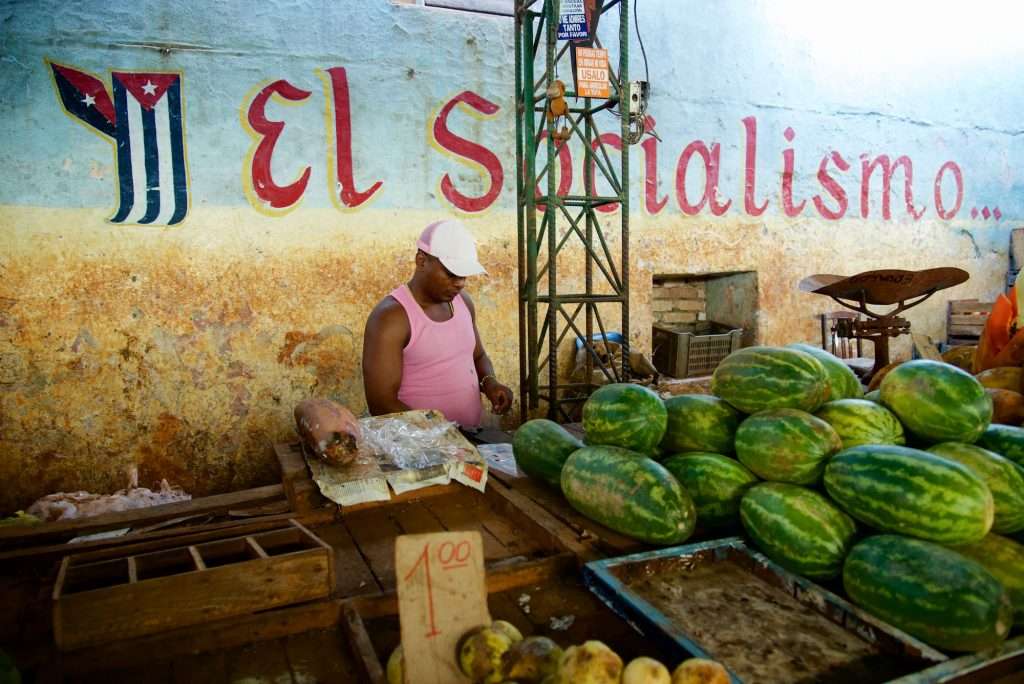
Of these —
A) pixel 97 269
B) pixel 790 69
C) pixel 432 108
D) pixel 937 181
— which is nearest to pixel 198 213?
pixel 97 269

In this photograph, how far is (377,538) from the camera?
1.88 m

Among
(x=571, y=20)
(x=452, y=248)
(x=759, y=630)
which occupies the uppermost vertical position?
(x=571, y=20)

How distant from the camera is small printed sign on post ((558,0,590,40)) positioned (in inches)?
189

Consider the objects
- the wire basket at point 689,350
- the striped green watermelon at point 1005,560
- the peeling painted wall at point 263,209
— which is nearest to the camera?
the striped green watermelon at point 1005,560

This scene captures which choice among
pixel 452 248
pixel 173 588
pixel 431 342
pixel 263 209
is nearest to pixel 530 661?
pixel 173 588

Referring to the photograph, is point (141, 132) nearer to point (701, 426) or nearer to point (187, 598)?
point (187, 598)

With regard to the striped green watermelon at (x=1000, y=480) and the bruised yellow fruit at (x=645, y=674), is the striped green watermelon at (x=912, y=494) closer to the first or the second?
the striped green watermelon at (x=1000, y=480)

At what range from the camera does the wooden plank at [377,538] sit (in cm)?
168

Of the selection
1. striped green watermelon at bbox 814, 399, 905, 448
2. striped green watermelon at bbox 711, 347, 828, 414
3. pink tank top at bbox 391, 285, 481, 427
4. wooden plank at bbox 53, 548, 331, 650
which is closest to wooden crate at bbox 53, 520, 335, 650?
wooden plank at bbox 53, 548, 331, 650

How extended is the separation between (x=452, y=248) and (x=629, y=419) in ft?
5.66

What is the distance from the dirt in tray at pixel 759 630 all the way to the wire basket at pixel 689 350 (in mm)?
5206

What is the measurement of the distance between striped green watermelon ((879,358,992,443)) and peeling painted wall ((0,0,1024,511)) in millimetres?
4374

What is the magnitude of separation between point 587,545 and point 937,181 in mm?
8435

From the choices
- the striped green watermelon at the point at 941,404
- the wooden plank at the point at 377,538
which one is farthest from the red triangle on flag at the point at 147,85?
the striped green watermelon at the point at 941,404
